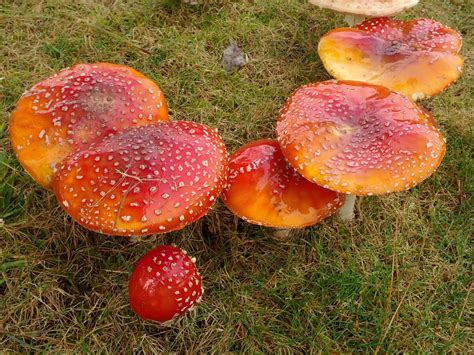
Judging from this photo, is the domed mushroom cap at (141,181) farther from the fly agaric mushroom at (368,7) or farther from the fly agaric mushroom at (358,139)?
the fly agaric mushroom at (368,7)

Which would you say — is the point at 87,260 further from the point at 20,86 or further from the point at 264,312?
the point at 20,86

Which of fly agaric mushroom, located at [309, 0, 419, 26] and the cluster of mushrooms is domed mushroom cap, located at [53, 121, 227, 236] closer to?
the cluster of mushrooms

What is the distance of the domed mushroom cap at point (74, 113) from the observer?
2.79 m

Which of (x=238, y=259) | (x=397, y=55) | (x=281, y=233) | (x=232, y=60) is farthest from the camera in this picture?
(x=232, y=60)

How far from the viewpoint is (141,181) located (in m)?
2.50

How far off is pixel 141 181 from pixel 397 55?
7.25 feet

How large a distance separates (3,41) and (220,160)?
260cm

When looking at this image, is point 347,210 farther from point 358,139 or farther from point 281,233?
point 358,139

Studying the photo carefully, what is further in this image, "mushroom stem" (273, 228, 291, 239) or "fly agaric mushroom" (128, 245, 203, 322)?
"mushroom stem" (273, 228, 291, 239)

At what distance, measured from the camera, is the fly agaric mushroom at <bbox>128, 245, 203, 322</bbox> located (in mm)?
2533

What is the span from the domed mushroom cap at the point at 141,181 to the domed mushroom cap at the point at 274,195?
21cm

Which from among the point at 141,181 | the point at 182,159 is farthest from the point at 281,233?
the point at 141,181

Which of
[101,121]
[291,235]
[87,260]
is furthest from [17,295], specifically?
[291,235]

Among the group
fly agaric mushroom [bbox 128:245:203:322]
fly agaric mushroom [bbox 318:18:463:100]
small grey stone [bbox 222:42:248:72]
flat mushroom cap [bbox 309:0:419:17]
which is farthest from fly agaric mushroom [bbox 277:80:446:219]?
small grey stone [bbox 222:42:248:72]
